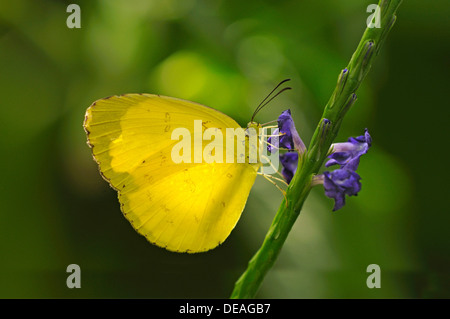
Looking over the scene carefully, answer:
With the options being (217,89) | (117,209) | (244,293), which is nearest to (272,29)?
(217,89)

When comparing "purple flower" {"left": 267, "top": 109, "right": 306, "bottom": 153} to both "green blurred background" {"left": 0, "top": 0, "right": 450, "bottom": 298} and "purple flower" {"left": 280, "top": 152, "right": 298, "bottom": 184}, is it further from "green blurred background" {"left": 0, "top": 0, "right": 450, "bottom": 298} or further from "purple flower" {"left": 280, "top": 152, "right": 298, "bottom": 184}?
"green blurred background" {"left": 0, "top": 0, "right": 450, "bottom": 298}

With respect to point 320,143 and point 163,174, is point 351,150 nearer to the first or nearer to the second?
point 320,143

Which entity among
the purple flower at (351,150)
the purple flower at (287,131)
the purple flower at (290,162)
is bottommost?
the purple flower at (351,150)

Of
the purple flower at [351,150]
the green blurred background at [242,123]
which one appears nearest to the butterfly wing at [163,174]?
the purple flower at [351,150]

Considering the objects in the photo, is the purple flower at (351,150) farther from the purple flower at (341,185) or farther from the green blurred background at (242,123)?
the green blurred background at (242,123)

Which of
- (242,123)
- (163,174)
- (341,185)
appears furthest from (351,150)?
(242,123)

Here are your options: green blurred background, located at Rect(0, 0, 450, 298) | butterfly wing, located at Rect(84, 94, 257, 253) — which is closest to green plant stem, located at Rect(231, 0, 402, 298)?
butterfly wing, located at Rect(84, 94, 257, 253)
